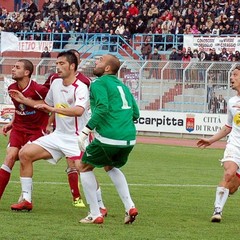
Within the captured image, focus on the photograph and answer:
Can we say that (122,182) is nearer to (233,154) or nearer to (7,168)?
(233,154)

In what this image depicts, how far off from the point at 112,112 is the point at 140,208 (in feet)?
8.12

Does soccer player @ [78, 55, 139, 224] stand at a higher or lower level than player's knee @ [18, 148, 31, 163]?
higher

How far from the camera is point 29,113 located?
1205 cm

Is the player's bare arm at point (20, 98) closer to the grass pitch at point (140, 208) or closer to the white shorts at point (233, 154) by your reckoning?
the grass pitch at point (140, 208)

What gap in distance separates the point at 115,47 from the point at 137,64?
9.47m

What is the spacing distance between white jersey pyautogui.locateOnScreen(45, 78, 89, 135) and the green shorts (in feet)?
3.17

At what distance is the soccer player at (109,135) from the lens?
34.0 feet

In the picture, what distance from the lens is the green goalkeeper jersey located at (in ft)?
33.7

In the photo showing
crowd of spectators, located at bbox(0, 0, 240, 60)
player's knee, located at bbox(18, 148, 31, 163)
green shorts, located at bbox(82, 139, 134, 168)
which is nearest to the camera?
green shorts, located at bbox(82, 139, 134, 168)

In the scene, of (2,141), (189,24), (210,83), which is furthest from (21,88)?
(189,24)

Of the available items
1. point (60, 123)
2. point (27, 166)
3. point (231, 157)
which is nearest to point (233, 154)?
point (231, 157)

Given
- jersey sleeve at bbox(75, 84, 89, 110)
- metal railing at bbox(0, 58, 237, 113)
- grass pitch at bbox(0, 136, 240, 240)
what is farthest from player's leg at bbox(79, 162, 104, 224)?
metal railing at bbox(0, 58, 237, 113)

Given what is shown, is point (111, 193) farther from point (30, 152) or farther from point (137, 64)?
point (137, 64)

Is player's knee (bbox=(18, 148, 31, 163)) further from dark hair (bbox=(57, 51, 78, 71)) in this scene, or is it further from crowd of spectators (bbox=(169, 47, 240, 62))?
crowd of spectators (bbox=(169, 47, 240, 62))
